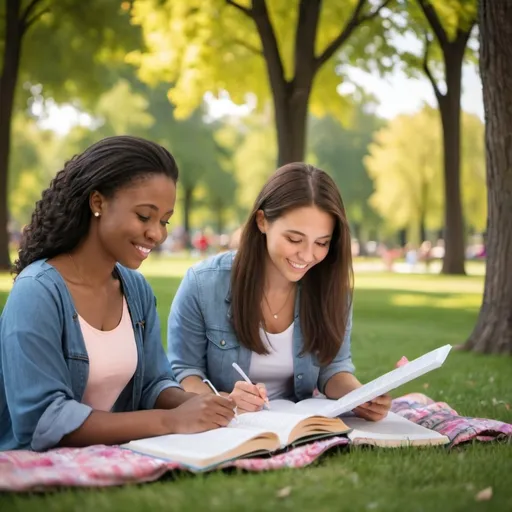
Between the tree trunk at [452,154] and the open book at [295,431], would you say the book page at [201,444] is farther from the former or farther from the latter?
the tree trunk at [452,154]

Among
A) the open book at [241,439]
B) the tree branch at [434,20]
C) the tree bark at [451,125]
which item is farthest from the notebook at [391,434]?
the tree bark at [451,125]

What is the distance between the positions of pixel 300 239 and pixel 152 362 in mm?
936

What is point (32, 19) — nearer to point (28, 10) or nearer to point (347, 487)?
point (28, 10)

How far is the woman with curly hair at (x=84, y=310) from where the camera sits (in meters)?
3.47

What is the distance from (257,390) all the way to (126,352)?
1.93 feet

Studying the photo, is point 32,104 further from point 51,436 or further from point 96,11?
point 51,436

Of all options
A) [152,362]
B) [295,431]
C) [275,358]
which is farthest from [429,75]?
[295,431]

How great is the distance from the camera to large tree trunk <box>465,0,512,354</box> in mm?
8391

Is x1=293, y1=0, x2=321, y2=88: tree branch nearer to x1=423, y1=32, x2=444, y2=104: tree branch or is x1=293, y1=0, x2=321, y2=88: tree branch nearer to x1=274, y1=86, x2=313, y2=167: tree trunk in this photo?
x1=274, y1=86, x2=313, y2=167: tree trunk

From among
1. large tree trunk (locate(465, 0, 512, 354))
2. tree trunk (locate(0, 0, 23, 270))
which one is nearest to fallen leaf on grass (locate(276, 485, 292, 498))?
large tree trunk (locate(465, 0, 512, 354))

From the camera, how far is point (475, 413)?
5723mm

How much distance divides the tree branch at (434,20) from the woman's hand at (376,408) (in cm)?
1488

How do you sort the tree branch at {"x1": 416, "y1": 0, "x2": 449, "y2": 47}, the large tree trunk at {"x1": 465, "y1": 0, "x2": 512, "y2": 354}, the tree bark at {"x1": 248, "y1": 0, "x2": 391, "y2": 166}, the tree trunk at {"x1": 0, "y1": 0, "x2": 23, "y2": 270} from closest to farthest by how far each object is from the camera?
the large tree trunk at {"x1": 465, "y1": 0, "x2": 512, "y2": 354}
the tree bark at {"x1": 248, "y1": 0, "x2": 391, "y2": 166}
the tree branch at {"x1": 416, "y1": 0, "x2": 449, "y2": 47}
the tree trunk at {"x1": 0, "y1": 0, "x2": 23, "y2": 270}

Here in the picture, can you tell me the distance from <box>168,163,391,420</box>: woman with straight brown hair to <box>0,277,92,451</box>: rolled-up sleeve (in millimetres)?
1174
